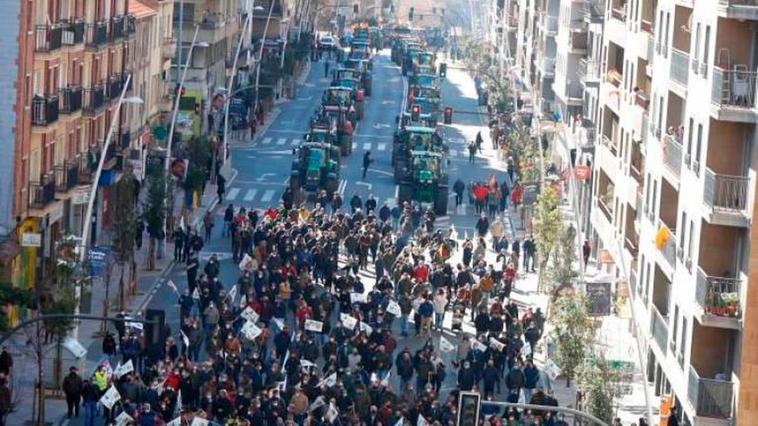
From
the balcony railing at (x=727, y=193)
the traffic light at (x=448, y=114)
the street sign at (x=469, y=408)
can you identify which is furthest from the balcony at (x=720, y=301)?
the traffic light at (x=448, y=114)

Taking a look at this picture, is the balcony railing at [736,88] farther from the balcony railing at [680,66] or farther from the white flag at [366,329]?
the white flag at [366,329]

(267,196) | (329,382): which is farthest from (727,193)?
(267,196)

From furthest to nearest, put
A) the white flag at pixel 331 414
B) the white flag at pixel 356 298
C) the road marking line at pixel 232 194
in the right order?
the road marking line at pixel 232 194 < the white flag at pixel 356 298 < the white flag at pixel 331 414

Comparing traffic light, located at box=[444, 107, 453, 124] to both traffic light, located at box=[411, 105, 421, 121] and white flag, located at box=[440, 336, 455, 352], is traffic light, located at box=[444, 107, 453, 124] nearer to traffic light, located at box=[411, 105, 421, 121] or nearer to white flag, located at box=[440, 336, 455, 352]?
traffic light, located at box=[411, 105, 421, 121]

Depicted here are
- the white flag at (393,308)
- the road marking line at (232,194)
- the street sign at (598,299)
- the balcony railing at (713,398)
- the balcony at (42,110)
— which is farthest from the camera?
the road marking line at (232,194)

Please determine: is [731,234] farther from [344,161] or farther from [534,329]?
[344,161]

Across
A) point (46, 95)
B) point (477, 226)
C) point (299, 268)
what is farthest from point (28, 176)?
point (477, 226)

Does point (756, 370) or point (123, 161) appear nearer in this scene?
point (756, 370)
